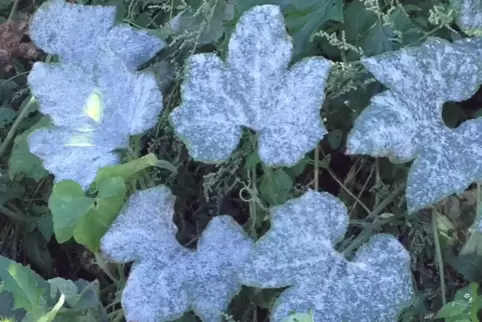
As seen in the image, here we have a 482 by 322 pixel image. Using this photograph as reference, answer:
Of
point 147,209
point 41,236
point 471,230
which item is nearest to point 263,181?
Result: point 147,209

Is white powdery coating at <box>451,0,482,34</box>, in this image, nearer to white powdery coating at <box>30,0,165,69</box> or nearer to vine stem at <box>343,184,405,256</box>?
vine stem at <box>343,184,405,256</box>

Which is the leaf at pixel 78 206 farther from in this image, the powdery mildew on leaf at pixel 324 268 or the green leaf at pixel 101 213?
the powdery mildew on leaf at pixel 324 268

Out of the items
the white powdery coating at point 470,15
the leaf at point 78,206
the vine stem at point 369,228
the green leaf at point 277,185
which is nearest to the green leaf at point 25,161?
the leaf at point 78,206

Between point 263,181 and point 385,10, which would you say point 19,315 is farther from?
point 385,10

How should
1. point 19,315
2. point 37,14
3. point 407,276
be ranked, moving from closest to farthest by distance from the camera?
point 407,276 → point 19,315 → point 37,14

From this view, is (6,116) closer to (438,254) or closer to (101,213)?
(101,213)

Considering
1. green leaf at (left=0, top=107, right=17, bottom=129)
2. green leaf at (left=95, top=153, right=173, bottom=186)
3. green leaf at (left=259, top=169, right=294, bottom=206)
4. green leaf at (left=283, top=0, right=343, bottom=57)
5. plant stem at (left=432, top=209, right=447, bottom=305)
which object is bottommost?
plant stem at (left=432, top=209, right=447, bottom=305)

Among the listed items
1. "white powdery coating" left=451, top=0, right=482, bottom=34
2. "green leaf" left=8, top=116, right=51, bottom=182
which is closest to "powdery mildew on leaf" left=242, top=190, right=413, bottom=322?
"white powdery coating" left=451, top=0, right=482, bottom=34

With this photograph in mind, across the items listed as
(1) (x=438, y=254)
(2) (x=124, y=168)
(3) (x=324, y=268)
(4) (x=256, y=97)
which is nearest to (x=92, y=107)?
(2) (x=124, y=168)
